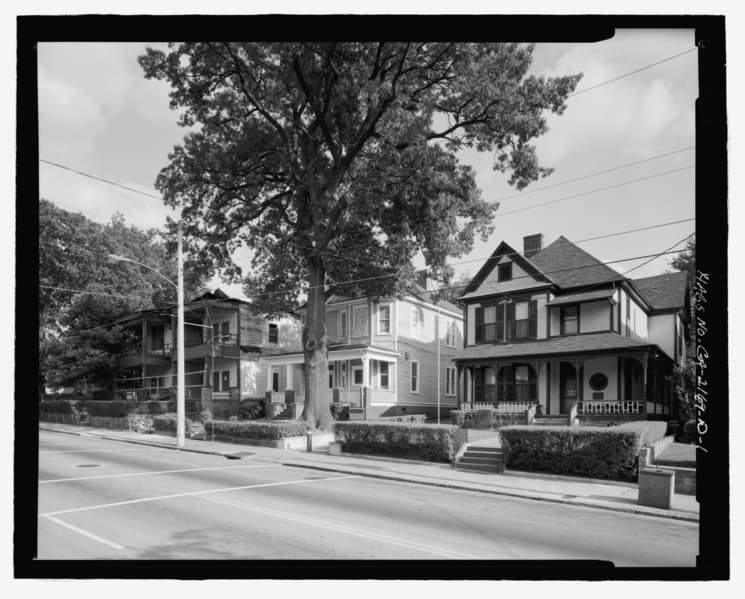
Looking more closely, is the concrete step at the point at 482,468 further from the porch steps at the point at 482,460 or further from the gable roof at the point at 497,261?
the gable roof at the point at 497,261

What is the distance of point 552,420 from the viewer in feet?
88.8

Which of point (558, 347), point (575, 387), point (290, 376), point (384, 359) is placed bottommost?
point (290, 376)

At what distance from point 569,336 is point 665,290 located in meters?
7.27

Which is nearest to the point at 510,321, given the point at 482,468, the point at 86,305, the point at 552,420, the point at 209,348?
the point at 552,420

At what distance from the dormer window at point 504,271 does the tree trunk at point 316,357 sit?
10.7 metres

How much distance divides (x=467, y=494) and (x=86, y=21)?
1201cm

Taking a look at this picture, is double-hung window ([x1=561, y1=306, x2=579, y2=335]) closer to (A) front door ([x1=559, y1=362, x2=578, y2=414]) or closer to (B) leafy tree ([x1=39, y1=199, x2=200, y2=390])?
(A) front door ([x1=559, y1=362, x2=578, y2=414])

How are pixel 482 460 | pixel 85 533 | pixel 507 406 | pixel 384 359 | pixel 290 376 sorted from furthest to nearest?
pixel 290 376 → pixel 384 359 → pixel 507 406 → pixel 482 460 → pixel 85 533

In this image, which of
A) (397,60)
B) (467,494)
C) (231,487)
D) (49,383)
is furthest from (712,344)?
(49,383)

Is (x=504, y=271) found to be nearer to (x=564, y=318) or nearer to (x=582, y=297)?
(x=564, y=318)

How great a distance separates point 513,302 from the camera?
101 feet

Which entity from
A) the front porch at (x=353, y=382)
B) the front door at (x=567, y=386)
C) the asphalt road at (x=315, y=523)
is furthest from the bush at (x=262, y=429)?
the front door at (x=567, y=386)

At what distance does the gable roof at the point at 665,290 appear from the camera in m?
30.9

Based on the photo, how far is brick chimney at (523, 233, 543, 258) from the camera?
110 feet
